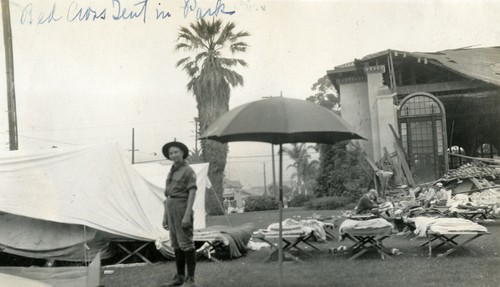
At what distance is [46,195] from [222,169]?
14491 millimetres

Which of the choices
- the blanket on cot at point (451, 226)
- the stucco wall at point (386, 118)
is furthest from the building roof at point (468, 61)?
the blanket on cot at point (451, 226)

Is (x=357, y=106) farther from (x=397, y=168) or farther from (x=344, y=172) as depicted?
(x=397, y=168)

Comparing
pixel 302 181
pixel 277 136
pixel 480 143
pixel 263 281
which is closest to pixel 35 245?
pixel 263 281

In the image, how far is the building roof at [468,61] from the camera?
17719 mm

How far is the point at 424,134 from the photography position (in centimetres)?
1958

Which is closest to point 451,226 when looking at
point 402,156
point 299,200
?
point 402,156

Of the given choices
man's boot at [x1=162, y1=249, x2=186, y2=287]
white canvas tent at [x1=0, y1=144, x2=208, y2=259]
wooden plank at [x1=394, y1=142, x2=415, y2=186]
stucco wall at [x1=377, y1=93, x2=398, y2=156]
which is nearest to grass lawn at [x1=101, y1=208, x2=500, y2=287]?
man's boot at [x1=162, y1=249, x2=186, y2=287]

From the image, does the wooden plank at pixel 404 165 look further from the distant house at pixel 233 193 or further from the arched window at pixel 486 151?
the distant house at pixel 233 193

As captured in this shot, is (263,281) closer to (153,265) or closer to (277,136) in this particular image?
(277,136)

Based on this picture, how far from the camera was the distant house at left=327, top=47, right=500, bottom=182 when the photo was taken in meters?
19.2

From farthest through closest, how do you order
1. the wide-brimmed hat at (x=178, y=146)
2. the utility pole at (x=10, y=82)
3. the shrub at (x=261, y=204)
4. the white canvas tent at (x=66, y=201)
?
the shrub at (x=261, y=204) < the utility pole at (x=10, y=82) < the white canvas tent at (x=66, y=201) < the wide-brimmed hat at (x=178, y=146)

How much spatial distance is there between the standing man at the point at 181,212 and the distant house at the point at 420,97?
1474cm

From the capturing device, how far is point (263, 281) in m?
6.22

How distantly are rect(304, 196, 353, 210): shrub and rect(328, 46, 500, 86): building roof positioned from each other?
20.7ft
